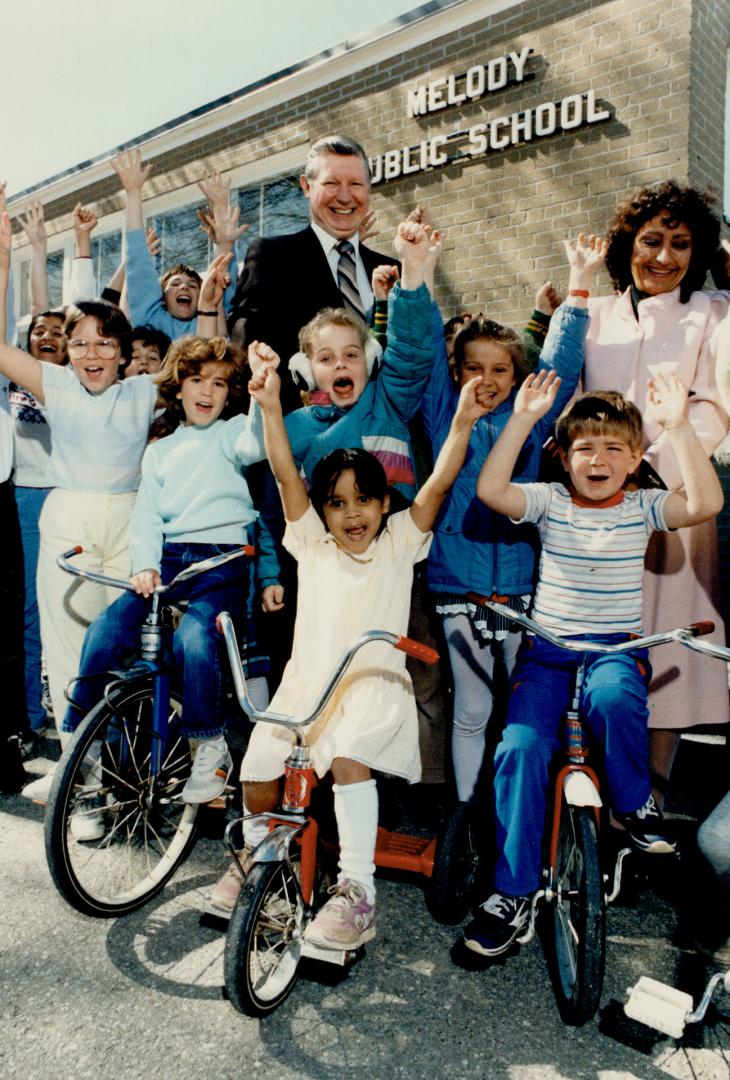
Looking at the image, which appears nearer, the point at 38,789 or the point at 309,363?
the point at 309,363

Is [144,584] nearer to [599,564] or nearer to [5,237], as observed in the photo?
[599,564]

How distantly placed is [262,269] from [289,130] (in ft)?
20.9

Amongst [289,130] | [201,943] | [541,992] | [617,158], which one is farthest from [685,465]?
[289,130]

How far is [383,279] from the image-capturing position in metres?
3.45

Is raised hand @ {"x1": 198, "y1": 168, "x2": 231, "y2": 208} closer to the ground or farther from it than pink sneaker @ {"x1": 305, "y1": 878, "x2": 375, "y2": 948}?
farther from it

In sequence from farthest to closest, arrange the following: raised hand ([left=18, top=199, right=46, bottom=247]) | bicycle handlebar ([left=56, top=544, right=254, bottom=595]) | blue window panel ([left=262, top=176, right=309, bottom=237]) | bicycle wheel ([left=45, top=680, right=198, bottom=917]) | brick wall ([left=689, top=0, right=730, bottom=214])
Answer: blue window panel ([left=262, top=176, right=309, bottom=237]), brick wall ([left=689, top=0, right=730, bottom=214]), raised hand ([left=18, top=199, right=46, bottom=247]), bicycle handlebar ([left=56, top=544, right=254, bottom=595]), bicycle wheel ([left=45, top=680, right=198, bottom=917])

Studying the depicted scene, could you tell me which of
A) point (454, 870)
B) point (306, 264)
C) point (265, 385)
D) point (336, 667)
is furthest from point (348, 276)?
point (454, 870)

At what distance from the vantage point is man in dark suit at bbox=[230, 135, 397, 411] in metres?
3.57

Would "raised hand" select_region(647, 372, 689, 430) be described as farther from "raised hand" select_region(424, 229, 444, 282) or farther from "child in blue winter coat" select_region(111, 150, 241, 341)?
"child in blue winter coat" select_region(111, 150, 241, 341)

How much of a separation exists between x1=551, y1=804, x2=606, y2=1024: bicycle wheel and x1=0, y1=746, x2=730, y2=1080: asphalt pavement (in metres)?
0.10

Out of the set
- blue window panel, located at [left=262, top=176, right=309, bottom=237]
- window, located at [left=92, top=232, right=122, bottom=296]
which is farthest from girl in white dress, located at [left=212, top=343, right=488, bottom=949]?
window, located at [left=92, top=232, right=122, bottom=296]

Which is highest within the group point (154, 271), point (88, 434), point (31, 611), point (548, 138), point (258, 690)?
point (548, 138)

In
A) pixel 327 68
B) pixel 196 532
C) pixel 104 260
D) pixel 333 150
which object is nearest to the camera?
pixel 196 532

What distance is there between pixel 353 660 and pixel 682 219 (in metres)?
2.10
